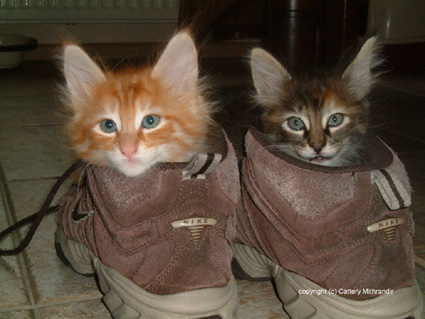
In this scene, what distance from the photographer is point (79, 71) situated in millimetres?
1207

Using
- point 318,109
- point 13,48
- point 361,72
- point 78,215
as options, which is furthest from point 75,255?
point 13,48

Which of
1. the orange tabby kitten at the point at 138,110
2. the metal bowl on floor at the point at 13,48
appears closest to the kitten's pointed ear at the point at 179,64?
the orange tabby kitten at the point at 138,110

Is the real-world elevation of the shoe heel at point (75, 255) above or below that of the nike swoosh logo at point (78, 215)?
below

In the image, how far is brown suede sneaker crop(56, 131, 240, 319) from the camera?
38.3 inches

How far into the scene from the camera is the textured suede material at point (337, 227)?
0.98m

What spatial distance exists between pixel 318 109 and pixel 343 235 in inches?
19.9

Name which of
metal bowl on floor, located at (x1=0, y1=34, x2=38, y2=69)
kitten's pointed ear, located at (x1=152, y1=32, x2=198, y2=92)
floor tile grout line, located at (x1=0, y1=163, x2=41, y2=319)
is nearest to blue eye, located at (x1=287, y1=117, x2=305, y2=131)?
kitten's pointed ear, located at (x1=152, y1=32, x2=198, y2=92)

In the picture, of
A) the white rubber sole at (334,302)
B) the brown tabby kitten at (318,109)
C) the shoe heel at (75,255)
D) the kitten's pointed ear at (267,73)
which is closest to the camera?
the white rubber sole at (334,302)

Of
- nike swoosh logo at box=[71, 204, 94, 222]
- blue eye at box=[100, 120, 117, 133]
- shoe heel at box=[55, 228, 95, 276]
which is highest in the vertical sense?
blue eye at box=[100, 120, 117, 133]

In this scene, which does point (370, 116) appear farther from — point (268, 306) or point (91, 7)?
point (91, 7)

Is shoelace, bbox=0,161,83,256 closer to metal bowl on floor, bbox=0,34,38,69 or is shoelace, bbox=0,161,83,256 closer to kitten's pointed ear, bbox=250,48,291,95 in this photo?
kitten's pointed ear, bbox=250,48,291,95

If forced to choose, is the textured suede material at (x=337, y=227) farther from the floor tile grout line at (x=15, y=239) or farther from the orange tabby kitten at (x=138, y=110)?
the floor tile grout line at (x=15, y=239)

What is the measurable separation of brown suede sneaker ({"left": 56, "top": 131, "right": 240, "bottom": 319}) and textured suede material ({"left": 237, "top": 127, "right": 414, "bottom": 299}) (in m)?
0.13

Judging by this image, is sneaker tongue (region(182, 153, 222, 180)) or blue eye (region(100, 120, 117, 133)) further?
blue eye (region(100, 120, 117, 133))
